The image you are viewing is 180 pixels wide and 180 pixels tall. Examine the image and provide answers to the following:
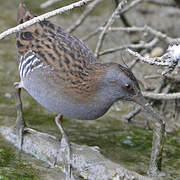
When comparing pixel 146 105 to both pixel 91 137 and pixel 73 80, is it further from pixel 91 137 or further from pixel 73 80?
pixel 91 137

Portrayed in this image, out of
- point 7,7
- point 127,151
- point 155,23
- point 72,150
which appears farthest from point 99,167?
point 7,7

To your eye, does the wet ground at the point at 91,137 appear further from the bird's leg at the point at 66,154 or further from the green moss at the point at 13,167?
the bird's leg at the point at 66,154

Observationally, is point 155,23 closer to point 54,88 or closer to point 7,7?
point 7,7

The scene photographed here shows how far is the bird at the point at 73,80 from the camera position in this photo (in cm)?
383

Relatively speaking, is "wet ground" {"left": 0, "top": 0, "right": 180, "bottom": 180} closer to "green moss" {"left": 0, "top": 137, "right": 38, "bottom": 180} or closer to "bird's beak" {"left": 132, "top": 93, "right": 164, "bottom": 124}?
"green moss" {"left": 0, "top": 137, "right": 38, "bottom": 180}

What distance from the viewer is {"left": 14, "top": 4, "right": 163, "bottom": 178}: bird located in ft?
12.6

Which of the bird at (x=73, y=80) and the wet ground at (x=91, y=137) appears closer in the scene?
the bird at (x=73, y=80)

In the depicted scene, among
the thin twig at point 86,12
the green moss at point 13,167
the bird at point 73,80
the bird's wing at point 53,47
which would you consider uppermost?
the thin twig at point 86,12

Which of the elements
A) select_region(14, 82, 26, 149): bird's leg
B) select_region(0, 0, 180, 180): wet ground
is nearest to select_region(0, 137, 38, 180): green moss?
select_region(0, 0, 180, 180): wet ground

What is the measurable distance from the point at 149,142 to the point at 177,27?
8.71ft

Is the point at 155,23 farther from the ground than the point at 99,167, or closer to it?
farther from the ground

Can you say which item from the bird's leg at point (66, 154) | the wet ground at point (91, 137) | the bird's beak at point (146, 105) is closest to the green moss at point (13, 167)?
the wet ground at point (91, 137)

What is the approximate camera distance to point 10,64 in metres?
6.12

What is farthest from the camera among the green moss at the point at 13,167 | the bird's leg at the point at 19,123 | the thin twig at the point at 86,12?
the thin twig at the point at 86,12
